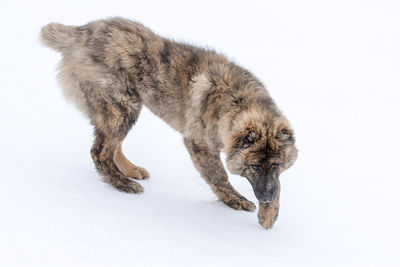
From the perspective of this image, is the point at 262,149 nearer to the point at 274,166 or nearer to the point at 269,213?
the point at 274,166

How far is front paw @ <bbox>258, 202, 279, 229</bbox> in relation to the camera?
15.0 ft

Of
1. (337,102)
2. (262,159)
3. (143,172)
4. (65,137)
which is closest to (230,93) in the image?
(262,159)

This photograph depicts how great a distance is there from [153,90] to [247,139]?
1.28 m

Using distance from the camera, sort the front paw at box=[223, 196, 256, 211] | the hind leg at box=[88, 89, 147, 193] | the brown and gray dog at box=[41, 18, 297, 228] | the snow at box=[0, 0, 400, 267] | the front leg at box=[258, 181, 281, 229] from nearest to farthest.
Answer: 1. the snow at box=[0, 0, 400, 267]
2. the front leg at box=[258, 181, 281, 229]
3. the brown and gray dog at box=[41, 18, 297, 228]
4. the hind leg at box=[88, 89, 147, 193]
5. the front paw at box=[223, 196, 256, 211]

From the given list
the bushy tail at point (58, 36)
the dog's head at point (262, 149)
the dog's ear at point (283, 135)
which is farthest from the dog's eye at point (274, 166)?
the bushy tail at point (58, 36)

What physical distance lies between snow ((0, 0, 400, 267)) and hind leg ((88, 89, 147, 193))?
0.14 metres

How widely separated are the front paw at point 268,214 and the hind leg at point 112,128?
→ 137 cm

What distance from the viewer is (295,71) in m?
10.8

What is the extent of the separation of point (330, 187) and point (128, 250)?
3.00 meters

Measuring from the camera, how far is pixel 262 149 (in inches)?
164

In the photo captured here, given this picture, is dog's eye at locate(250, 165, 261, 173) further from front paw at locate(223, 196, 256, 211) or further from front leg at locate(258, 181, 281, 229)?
front paw at locate(223, 196, 256, 211)

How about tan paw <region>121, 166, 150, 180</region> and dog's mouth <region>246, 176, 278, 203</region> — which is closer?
dog's mouth <region>246, 176, 278, 203</region>

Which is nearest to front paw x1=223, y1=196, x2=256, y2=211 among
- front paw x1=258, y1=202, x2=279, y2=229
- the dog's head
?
front paw x1=258, y1=202, x2=279, y2=229

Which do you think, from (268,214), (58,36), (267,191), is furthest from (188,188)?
(58,36)
